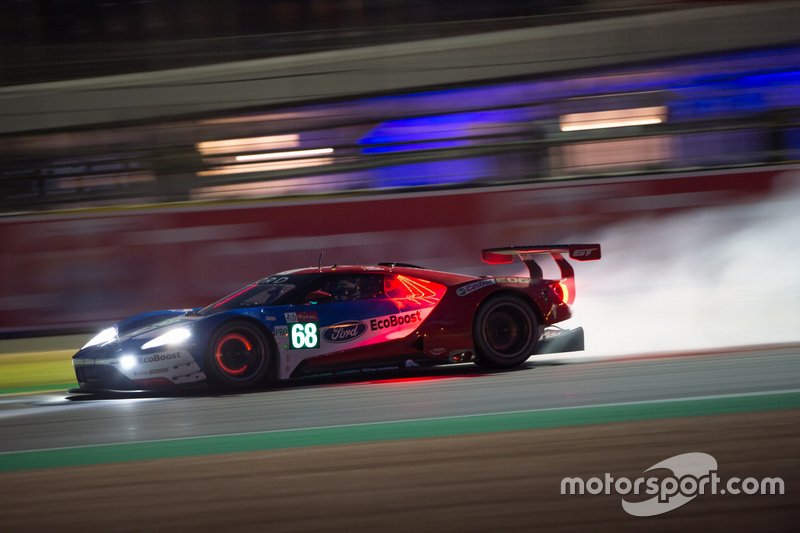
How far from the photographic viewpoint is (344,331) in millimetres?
7684

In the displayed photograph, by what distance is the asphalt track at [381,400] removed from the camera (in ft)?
19.7

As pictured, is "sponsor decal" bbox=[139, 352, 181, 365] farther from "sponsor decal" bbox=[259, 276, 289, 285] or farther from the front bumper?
"sponsor decal" bbox=[259, 276, 289, 285]

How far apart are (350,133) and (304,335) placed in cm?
639

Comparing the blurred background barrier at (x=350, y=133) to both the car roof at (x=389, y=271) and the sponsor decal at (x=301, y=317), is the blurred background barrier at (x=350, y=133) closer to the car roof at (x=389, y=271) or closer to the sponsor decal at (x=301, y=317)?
the car roof at (x=389, y=271)

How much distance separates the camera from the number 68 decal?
7.59 meters

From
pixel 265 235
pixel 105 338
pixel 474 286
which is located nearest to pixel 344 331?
pixel 474 286

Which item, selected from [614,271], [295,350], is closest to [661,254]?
[614,271]

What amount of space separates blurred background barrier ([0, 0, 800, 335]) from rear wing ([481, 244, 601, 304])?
265 cm

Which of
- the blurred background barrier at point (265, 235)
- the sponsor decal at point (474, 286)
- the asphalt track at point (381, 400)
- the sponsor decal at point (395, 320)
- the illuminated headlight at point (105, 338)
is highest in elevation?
the blurred background barrier at point (265, 235)

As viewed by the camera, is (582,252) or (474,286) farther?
(582,252)

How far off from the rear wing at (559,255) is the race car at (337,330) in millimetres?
14

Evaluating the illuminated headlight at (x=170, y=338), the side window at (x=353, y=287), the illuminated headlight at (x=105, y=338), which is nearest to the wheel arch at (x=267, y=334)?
the illuminated headlight at (x=170, y=338)

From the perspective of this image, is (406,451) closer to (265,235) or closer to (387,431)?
(387,431)

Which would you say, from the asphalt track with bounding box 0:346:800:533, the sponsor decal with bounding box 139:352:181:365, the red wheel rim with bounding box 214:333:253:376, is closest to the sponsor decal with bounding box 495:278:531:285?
the asphalt track with bounding box 0:346:800:533
